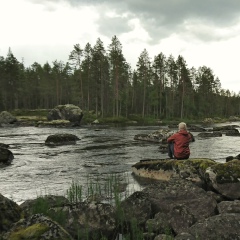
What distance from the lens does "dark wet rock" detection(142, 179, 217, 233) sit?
706cm

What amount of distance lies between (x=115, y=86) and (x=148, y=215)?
213 feet

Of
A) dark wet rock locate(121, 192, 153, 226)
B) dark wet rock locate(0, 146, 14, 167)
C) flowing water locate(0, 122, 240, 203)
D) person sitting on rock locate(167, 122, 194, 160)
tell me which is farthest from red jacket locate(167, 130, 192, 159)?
dark wet rock locate(0, 146, 14, 167)

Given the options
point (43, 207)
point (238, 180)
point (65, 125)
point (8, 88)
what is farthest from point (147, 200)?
point (8, 88)

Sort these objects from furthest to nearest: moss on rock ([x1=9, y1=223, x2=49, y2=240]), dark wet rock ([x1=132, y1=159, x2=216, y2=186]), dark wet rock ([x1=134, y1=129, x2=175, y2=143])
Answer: dark wet rock ([x1=134, y1=129, x2=175, y2=143]) → dark wet rock ([x1=132, y1=159, x2=216, y2=186]) → moss on rock ([x1=9, y1=223, x2=49, y2=240])

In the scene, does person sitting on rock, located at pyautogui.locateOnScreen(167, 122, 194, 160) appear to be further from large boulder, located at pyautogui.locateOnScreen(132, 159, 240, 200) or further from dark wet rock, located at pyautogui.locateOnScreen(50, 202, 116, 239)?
dark wet rock, located at pyautogui.locateOnScreen(50, 202, 116, 239)

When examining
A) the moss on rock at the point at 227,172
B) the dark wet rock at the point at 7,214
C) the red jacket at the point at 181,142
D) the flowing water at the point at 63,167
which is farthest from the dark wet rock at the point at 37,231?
the red jacket at the point at 181,142

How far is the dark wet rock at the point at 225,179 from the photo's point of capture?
9320 millimetres

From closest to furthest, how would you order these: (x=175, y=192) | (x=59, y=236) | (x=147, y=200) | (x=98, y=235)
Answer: (x=59, y=236) → (x=98, y=235) → (x=147, y=200) → (x=175, y=192)

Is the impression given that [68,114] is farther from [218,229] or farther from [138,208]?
[218,229]

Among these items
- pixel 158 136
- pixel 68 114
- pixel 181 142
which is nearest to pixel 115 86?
pixel 68 114

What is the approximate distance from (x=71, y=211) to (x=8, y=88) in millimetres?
88158

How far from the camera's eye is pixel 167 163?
12914 millimetres

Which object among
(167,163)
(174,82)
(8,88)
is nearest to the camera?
(167,163)

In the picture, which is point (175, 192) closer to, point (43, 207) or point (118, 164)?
point (43, 207)
